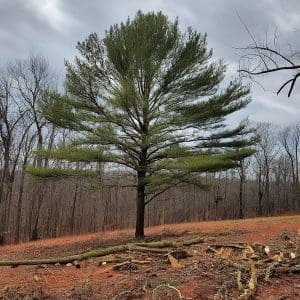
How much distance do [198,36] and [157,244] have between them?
10.5 meters

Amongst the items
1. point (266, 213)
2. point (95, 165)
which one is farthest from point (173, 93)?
point (266, 213)

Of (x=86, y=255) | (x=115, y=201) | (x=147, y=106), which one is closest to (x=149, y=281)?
(x=86, y=255)

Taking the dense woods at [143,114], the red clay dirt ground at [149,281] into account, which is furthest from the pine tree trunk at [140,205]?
the red clay dirt ground at [149,281]

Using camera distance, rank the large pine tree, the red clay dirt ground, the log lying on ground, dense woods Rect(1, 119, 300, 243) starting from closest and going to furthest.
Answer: the red clay dirt ground < the log lying on ground < the large pine tree < dense woods Rect(1, 119, 300, 243)

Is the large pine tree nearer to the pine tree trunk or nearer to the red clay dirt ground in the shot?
the pine tree trunk

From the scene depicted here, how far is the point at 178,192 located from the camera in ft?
132

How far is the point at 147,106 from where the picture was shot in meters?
17.1

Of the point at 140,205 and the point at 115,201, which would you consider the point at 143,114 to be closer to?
the point at 140,205

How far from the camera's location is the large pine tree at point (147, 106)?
54.9 ft

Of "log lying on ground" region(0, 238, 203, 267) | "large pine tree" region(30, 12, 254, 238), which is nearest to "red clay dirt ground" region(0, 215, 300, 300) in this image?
"log lying on ground" region(0, 238, 203, 267)

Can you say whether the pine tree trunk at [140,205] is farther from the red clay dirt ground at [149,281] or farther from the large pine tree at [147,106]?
the red clay dirt ground at [149,281]

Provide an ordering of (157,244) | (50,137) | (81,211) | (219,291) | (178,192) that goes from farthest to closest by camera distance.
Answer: (178,192) → (81,211) → (50,137) → (157,244) → (219,291)

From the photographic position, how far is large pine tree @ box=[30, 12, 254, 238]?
54.9 feet

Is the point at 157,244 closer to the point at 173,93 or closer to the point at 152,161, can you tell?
the point at 152,161
